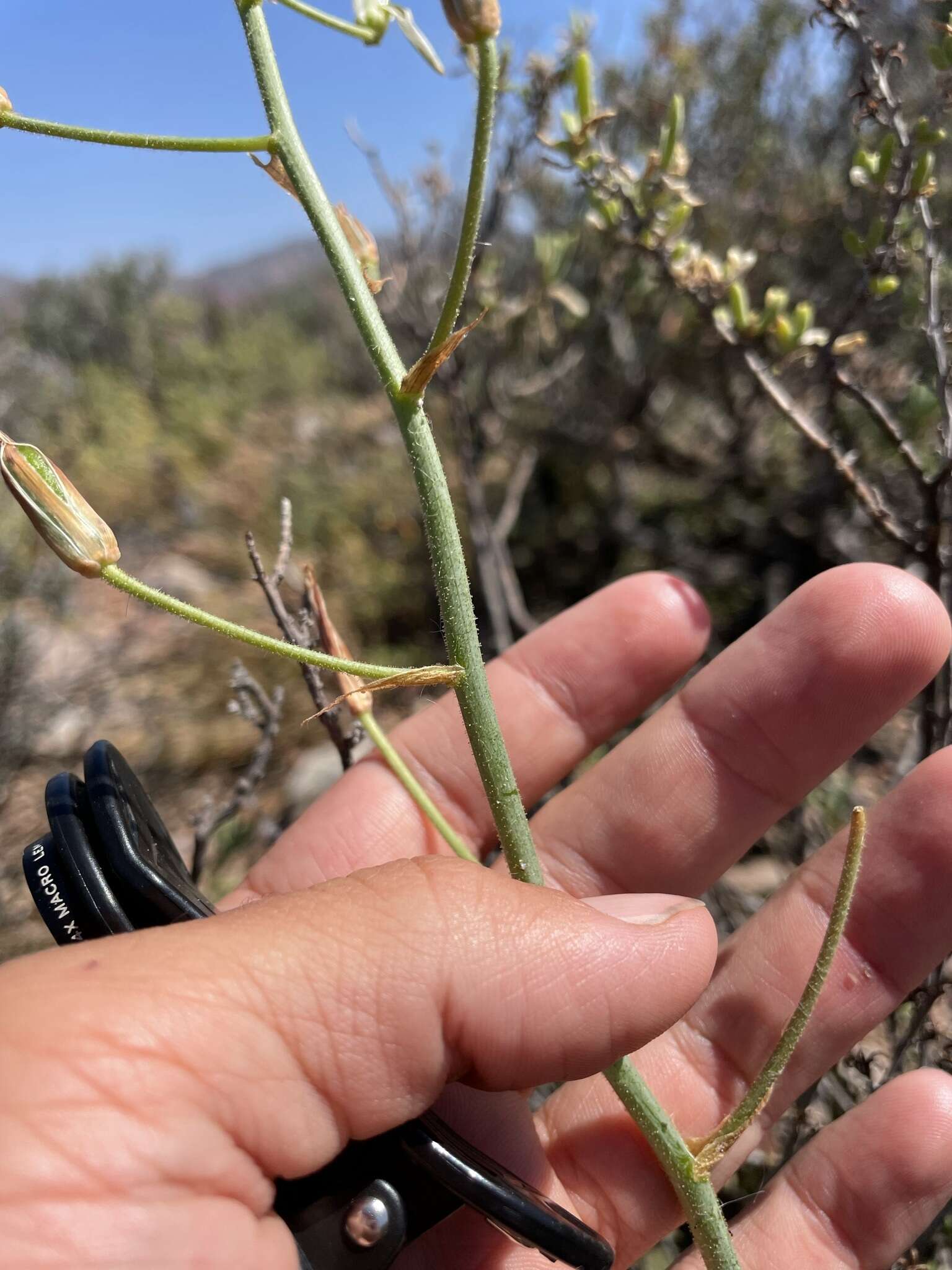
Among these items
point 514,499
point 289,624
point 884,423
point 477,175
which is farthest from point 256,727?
point 514,499

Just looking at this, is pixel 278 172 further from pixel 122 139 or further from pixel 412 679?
pixel 412 679

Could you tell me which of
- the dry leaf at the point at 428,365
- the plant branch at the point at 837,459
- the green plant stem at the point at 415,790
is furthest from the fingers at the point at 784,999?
the dry leaf at the point at 428,365

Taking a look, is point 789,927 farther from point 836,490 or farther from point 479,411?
point 479,411

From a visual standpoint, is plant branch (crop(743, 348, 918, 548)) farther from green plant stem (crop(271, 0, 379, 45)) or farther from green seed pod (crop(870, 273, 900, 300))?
green plant stem (crop(271, 0, 379, 45))

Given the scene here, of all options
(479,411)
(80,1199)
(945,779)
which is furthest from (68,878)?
(479,411)

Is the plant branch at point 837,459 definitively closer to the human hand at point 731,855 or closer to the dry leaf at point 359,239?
the human hand at point 731,855

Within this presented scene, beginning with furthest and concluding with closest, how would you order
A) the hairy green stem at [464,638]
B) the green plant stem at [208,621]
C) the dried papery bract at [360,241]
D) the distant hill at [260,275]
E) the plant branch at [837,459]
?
the distant hill at [260,275] < the plant branch at [837,459] < the dried papery bract at [360,241] < the hairy green stem at [464,638] < the green plant stem at [208,621]
